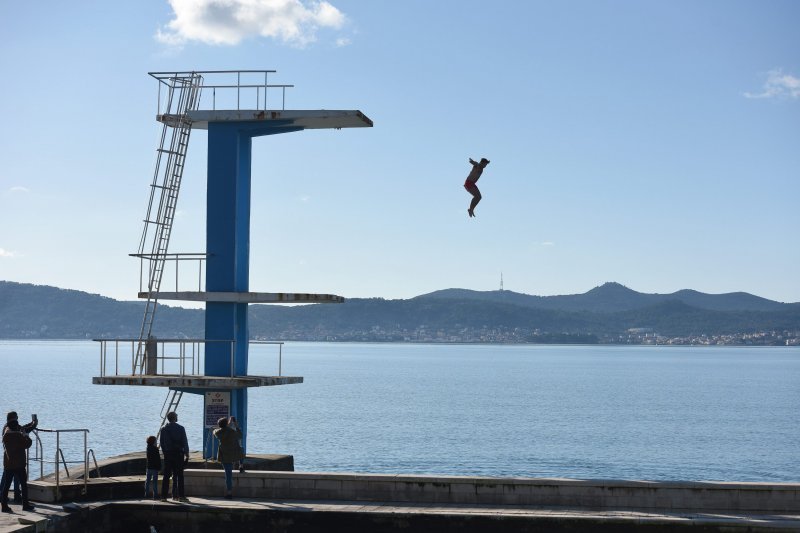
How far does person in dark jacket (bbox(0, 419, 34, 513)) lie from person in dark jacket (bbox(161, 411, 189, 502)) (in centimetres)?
→ 229

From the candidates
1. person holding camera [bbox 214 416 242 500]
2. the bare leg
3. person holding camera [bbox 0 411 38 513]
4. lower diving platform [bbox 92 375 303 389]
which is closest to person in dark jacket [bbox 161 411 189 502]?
person holding camera [bbox 214 416 242 500]

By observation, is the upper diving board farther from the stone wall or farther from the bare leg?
the stone wall

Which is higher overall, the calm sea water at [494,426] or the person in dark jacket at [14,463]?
the person in dark jacket at [14,463]

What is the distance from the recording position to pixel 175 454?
59.8 feet

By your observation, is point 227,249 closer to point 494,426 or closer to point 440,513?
point 440,513

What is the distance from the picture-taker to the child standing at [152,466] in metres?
18.3

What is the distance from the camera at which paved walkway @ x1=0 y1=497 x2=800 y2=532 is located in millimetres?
15961

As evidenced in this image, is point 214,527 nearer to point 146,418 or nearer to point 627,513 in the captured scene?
point 627,513

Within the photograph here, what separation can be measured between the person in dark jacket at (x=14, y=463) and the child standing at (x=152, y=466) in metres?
2.07

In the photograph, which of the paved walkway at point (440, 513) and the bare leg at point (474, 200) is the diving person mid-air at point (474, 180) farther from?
the paved walkway at point (440, 513)

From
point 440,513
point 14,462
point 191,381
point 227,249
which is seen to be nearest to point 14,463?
point 14,462

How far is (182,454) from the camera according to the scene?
18.3m

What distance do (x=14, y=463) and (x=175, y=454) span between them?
2.65 m

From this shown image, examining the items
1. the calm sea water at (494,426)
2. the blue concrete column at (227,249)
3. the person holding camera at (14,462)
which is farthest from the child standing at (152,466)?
the calm sea water at (494,426)
